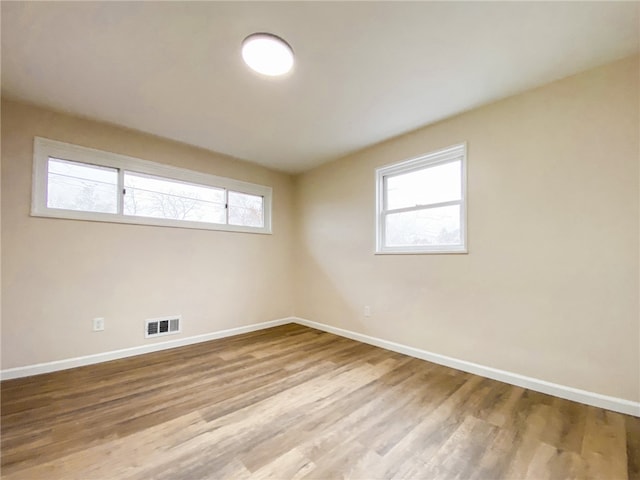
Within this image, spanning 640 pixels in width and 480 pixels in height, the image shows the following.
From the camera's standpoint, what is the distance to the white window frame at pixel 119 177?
247cm

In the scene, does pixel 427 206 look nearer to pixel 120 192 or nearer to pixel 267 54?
pixel 267 54

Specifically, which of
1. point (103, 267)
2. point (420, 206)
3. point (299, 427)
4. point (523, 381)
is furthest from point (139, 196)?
point (523, 381)

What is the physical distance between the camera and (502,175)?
7.74 ft

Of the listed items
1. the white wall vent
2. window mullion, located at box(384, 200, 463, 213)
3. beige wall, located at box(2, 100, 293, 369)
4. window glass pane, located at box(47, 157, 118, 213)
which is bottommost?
the white wall vent

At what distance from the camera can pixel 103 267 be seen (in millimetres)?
2754

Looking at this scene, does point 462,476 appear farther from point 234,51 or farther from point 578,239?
point 234,51

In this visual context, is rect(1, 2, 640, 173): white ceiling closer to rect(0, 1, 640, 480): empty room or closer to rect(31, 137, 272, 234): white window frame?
rect(0, 1, 640, 480): empty room

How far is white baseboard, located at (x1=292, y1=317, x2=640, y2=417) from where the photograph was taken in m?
1.82

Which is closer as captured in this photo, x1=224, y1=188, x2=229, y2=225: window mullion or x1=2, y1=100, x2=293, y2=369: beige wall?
x1=2, y1=100, x2=293, y2=369: beige wall

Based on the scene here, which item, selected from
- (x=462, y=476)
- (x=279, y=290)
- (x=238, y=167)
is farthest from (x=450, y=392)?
(x=238, y=167)

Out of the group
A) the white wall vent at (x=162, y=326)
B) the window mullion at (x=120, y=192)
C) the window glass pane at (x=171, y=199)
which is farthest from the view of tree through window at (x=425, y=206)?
the window mullion at (x=120, y=192)

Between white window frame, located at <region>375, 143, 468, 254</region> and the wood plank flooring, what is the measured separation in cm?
119

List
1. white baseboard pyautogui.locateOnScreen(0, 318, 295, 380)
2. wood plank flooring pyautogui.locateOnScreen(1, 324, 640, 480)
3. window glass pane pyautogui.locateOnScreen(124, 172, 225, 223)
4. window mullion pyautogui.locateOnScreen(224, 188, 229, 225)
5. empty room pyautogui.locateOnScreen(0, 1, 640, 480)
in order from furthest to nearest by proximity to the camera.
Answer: window mullion pyautogui.locateOnScreen(224, 188, 229, 225) < window glass pane pyautogui.locateOnScreen(124, 172, 225, 223) < white baseboard pyautogui.locateOnScreen(0, 318, 295, 380) < empty room pyautogui.locateOnScreen(0, 1, 640, 480) < wood plank flooring pyautogui.locateOnScreen(1, 324, 640, 480)

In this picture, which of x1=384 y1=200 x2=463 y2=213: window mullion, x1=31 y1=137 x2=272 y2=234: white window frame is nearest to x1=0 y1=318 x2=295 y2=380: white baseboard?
x1=31 y1=137 x2=272 y2=234: white window frame
